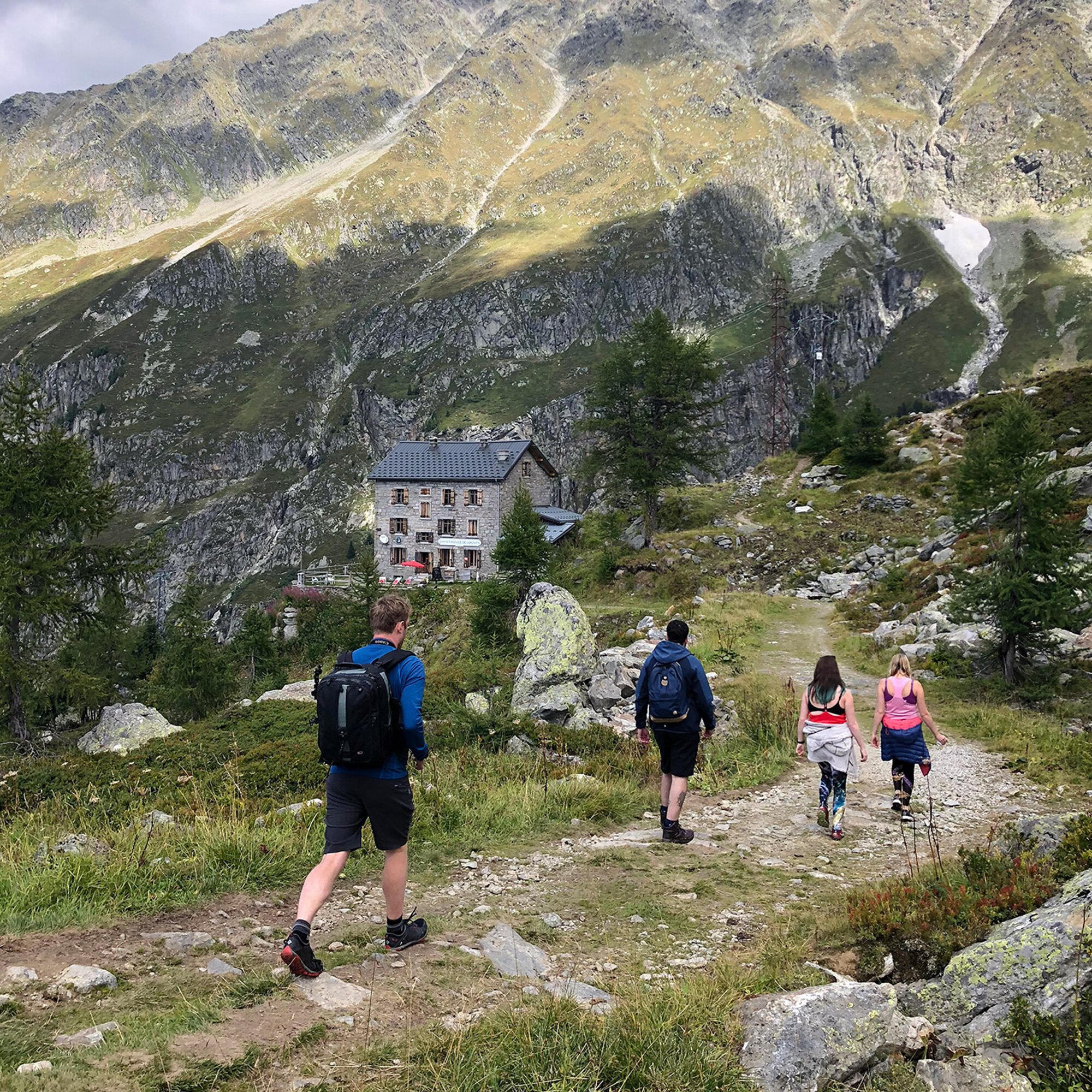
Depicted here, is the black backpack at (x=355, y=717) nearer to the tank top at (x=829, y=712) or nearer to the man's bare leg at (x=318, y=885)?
the man's bare leg at (x=318, y=885)

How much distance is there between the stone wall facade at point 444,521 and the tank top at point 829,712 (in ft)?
199

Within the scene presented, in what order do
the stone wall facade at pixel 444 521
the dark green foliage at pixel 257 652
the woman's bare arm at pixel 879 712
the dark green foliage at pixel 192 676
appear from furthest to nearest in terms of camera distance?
the stone wall facade at pixel 444 521
the dark green foliage at pixel 257 652
the dark green foliage at pixel 192 676
the woman's bare arm at pixel 879 712

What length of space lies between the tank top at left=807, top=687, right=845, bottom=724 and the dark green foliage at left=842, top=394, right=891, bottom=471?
4020 centimetres

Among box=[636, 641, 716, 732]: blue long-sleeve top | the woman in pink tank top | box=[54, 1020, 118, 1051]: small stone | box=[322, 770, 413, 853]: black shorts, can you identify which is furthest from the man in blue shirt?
the woman in pink tank top

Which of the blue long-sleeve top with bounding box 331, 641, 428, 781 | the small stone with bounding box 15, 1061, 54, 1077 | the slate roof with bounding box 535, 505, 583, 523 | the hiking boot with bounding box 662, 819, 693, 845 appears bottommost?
the hiking boot with bounding box 662, 819, 693, 845

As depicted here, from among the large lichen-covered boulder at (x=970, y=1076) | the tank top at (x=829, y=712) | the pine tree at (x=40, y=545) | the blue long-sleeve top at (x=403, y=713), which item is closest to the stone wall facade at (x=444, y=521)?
the pine tree at (x=40, y=545)

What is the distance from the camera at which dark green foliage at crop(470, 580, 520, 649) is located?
98.0ft

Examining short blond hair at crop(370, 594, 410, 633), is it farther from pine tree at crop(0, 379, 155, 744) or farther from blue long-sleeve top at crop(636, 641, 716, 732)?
pine tree at crop(0, 379, 155, 744)

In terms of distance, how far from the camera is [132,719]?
66.6 ft

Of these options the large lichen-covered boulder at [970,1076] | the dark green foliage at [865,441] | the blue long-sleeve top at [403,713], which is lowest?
the large lichen-covered boulder at [970,1076]

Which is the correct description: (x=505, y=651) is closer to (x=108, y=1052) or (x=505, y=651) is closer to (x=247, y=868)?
(x=247, y=868)

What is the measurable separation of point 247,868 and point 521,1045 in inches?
167

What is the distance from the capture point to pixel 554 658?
17.8 m

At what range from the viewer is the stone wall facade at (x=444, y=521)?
234 ft
